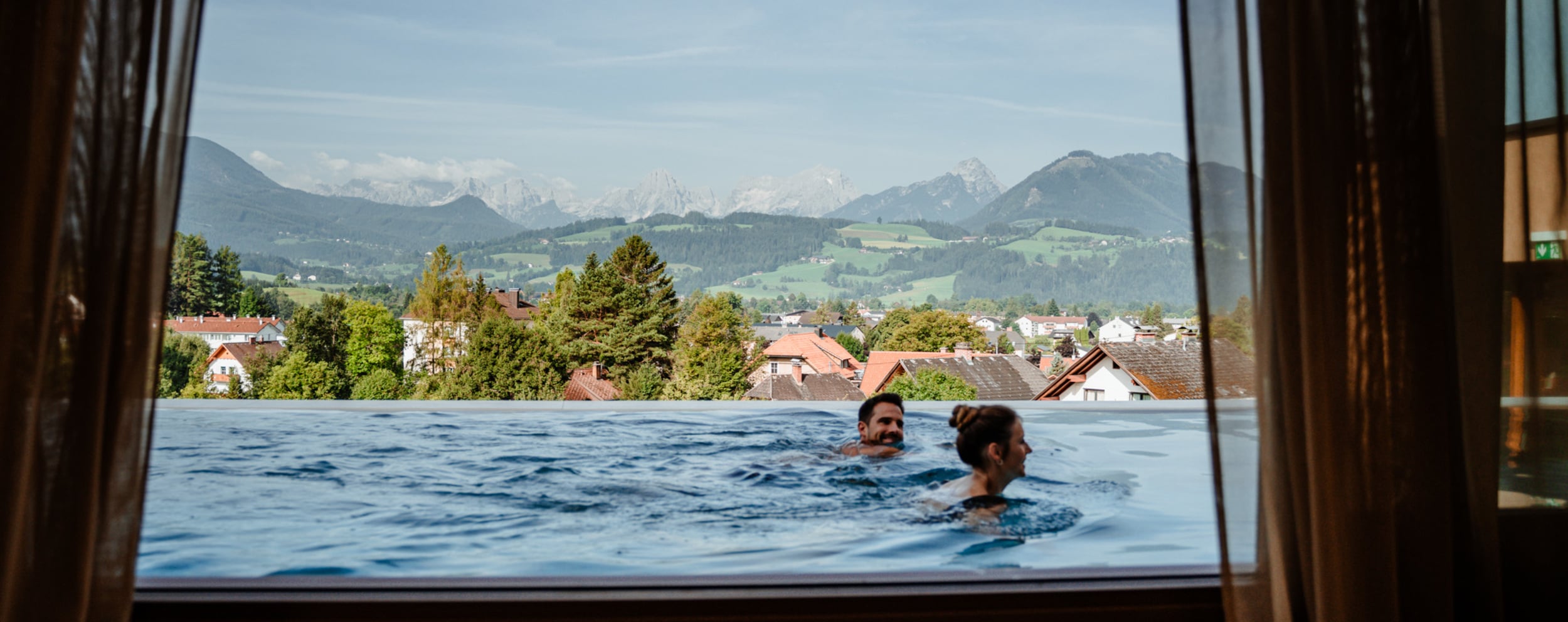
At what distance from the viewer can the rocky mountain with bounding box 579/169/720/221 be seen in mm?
22234

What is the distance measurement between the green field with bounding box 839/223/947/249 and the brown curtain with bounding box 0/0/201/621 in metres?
18.6

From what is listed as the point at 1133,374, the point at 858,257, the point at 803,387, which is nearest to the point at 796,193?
the point at 858,257

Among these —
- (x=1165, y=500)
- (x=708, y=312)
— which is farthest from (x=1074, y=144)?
(x=1165, y=500)

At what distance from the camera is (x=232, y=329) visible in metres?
16.5

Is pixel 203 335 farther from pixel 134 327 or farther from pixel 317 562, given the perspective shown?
pixel 134 327

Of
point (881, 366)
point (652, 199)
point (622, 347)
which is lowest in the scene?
point (881, 366)

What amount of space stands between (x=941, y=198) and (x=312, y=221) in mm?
14314

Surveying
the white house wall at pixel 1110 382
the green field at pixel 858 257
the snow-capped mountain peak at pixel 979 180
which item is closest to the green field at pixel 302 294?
the green field at pixel 858 257

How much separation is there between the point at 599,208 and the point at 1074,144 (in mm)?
11476

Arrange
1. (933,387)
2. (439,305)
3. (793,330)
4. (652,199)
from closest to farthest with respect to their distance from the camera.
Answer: (933,387) < (793,330) < (439,305) < (652,199)

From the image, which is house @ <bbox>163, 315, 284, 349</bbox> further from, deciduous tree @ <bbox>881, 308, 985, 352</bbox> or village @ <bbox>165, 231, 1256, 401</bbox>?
deciduous tree @ <bbox>881, 308, 985, 352</bbox>

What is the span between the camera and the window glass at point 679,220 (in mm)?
13969

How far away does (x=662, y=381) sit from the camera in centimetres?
1652

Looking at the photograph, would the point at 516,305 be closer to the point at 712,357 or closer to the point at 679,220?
the point at 679,220
